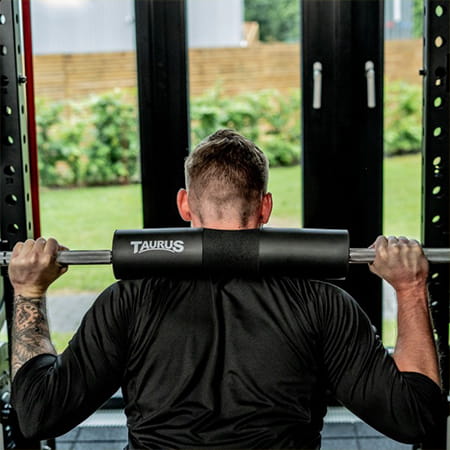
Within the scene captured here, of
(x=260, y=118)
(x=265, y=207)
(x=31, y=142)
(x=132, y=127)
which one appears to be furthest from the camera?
(x=132, y=127)

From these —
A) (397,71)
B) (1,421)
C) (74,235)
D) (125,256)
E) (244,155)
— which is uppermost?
(397,71)

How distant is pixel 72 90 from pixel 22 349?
2.17 m

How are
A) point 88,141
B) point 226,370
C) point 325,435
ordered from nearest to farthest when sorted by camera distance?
point 226,370 → point 325,435 → point 88,141

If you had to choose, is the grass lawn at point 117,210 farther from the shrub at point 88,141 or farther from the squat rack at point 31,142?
the squat rack at point 31,142

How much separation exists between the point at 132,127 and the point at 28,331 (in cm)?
196

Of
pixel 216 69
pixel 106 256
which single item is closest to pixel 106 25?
pixel 216 69

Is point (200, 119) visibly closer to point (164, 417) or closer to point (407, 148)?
point (407, 148)

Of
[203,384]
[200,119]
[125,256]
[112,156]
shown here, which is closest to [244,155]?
[125,256]

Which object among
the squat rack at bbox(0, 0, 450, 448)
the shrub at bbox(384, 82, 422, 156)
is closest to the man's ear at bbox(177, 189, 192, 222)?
the squat rack at bbox(0, 0, 450, 448)

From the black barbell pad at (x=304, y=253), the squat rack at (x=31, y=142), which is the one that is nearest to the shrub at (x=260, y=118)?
the squat rack at (x=31, y=142)

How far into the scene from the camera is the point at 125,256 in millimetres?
1312

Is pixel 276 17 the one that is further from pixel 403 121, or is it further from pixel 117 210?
pixel 117 210

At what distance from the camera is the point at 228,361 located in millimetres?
1238

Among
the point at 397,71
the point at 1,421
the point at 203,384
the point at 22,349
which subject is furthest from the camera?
the point at 397,71
